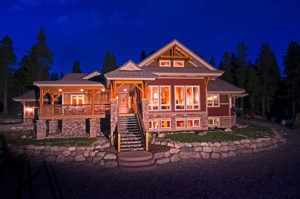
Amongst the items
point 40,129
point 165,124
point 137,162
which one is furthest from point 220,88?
point 40,129

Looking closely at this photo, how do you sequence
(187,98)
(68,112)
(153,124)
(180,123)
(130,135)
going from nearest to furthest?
1. (130,135)
2. (68,112)
3. (153,124)
4. (180,123)
5. (187,98)

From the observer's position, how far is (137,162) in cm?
891

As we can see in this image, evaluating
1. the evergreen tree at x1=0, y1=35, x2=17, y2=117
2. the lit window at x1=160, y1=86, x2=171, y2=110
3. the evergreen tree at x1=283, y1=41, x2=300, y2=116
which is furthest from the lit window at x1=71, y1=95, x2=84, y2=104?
the evergreen tree at x1=283, y1=41, x2=300, y2=116

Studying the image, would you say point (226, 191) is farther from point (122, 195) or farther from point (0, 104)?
point (0, 104)

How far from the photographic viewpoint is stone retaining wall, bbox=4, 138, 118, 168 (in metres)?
9.82

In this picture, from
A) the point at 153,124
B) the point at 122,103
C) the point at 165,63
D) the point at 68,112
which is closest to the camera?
the point at 68,112

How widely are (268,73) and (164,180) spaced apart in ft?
121

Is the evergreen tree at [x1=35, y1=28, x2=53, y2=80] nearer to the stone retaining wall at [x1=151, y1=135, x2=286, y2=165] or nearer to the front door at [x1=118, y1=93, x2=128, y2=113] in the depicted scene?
the front door at [x1=118, y1=93, x2=128, y2=113]

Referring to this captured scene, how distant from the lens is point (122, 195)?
6152mm

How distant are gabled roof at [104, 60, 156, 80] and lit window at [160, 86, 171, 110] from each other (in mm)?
3722

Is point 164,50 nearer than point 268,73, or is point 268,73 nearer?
point 164,50

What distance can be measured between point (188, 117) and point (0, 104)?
1957 inches

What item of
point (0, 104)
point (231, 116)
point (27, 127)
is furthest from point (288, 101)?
point (0, 104)

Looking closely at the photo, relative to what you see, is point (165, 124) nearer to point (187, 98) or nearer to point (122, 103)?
point (187, 98)
